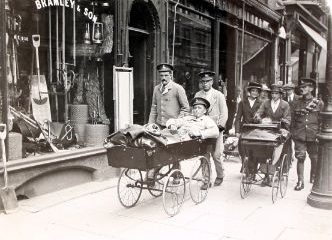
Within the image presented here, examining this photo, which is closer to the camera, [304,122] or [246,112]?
[304,122]

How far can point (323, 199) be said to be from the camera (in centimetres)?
670

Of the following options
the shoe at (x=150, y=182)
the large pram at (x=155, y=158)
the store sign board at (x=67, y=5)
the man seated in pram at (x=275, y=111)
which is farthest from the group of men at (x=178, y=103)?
the store sign board at (x=67, y=5)

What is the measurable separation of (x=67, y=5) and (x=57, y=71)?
1.21 meters

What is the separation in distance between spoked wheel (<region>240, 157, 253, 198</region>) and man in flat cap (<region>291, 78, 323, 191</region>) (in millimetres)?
1093

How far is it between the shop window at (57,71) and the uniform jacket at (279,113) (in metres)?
3.02

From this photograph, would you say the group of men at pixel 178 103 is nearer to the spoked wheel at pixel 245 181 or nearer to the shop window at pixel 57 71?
the spoked wheel at pixel 245 181

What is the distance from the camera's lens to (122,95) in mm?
8953

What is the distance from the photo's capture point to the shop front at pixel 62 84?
23.3ft

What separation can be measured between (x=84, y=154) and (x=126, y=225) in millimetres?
2539

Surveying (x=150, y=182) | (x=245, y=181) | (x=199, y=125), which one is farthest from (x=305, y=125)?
(x=150, y=182)

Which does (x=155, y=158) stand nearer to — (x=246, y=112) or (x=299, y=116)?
(x=246, y=112)

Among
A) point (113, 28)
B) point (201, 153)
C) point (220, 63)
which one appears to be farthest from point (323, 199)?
point (220, 63)

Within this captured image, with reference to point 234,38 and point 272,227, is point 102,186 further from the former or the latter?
point 234,38

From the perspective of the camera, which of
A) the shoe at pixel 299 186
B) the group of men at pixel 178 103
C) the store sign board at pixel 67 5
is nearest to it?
the group of men at pixel 178 103
